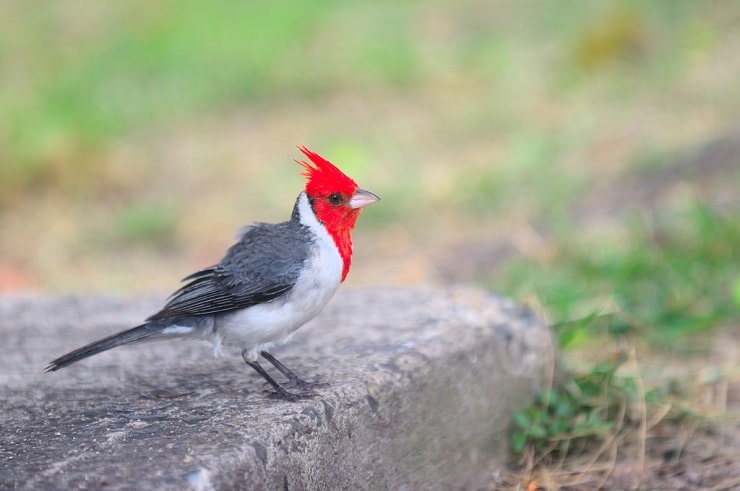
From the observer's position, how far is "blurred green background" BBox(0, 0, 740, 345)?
18.0 feet

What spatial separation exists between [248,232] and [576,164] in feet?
14.8

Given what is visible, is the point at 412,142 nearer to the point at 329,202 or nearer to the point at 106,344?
the point at 329,202

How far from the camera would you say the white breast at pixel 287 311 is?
2988 millimetres

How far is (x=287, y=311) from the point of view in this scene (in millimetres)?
2990

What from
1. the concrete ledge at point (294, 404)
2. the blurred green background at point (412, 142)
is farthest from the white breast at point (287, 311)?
the blurred green background at point (412, 142)

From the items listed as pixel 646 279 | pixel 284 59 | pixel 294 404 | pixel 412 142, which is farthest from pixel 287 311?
pixel 284 59

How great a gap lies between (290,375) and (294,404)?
23 centimetres

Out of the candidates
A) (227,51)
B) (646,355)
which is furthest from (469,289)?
(227,51)

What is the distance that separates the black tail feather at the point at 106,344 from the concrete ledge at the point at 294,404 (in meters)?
0.11

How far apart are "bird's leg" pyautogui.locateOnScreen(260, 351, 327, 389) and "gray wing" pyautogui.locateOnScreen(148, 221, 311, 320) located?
0.61 ft

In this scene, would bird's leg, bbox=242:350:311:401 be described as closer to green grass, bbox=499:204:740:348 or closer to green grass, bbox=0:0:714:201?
green grass, bbox=499:204:740:348

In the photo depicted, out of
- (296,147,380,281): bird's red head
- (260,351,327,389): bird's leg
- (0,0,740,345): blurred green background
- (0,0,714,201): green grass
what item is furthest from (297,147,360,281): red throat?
(0,0,714,201): green grass

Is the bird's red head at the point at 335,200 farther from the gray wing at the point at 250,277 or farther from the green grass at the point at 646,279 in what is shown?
the green grass at the point at 646,279

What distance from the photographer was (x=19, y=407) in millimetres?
2871
